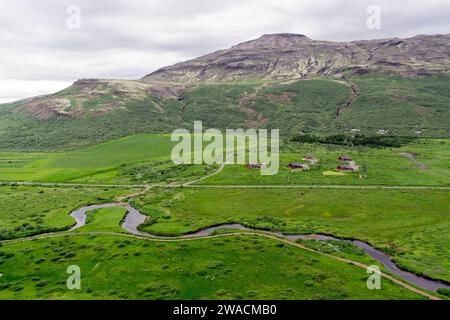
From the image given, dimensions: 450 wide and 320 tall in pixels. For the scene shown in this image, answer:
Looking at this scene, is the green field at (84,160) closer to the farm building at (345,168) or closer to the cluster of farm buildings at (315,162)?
the cluster of farm buildings at (315,162)

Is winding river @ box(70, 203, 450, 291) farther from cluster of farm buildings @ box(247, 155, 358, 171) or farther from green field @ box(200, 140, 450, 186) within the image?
cluster of farm buildings @ box(247, 155, 358, 171)

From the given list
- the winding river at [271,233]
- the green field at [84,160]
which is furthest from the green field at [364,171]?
the green field at [84,160]

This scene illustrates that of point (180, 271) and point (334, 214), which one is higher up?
point (334, 214)

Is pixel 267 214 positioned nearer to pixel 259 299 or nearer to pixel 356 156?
pixel 259 299

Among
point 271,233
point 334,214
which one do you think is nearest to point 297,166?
point 334,214

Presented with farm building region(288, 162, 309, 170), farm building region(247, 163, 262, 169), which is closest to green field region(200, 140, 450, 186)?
farm building region(288, 162, 309, 170)

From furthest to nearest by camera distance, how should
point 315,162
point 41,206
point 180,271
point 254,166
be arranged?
point 315,162 → point 254,166 → point 41,206 → point 180,271

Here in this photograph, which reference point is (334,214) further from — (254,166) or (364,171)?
(254,166)
